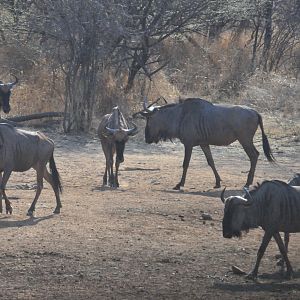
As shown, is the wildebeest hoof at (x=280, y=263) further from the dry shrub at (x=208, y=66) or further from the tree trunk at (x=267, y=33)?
the tree trunk at (x=267, y=33)

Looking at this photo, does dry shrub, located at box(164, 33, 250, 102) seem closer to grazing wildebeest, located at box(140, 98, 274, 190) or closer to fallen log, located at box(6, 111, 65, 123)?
fallen log, located at box(6, 111, 65, 123)

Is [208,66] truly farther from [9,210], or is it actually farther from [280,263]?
[280,263]

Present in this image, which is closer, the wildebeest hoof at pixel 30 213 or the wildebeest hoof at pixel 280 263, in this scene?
the wildebeest hoof at pixel 280 263

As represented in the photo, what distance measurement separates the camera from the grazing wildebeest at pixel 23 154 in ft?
39.7

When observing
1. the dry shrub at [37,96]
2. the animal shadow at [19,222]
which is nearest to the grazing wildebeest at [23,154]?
the animal shadow at [19,222]

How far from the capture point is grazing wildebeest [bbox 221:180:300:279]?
9.49 metres

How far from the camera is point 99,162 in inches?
731

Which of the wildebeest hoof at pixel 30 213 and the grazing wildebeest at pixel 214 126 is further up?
the grazing wildebeest at pixel 214 126

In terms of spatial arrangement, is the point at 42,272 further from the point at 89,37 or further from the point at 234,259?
the point at 89,37

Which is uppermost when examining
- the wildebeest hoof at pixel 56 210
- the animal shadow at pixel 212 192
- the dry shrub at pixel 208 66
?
the dry shrub at pixel 208 66

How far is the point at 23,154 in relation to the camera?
40.3ft

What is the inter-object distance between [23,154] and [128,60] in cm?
1308

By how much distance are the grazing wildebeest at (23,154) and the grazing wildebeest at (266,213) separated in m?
3.50

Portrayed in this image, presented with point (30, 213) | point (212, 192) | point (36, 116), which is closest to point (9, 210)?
Result: point (30, 213)
